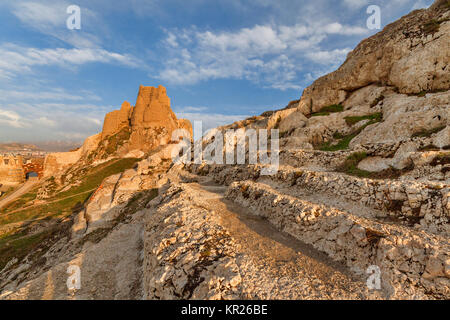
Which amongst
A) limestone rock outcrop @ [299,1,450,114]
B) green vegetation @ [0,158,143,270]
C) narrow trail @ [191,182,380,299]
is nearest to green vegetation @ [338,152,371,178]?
narrow trail @ [191,182,380,299]

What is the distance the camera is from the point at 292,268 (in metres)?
8.45

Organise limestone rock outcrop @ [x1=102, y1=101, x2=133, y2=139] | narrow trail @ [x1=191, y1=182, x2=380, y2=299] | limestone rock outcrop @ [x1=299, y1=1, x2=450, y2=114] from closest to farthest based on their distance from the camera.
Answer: narrow trail @ [x1=191, y1=182, x2=380, y2=299]
limestone rock outcrop @ [x1=299, y1=1, x2=450, y2=114]
limestone rock outcrop @ [x1=102, y1=101, x2=133, y2=139]

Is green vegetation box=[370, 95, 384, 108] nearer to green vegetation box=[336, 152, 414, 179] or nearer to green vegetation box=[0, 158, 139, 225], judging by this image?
green vegetation box=[336, 152, 414, 179]

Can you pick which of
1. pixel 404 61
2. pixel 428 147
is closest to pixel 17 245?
pixel 428 147

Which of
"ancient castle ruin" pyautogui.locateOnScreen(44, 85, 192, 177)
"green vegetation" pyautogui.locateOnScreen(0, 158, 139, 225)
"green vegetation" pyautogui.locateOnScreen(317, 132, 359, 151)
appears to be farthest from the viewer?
"ancient castle ruin" pyautogui.locateOnScreen(44, 85, 192, 177)

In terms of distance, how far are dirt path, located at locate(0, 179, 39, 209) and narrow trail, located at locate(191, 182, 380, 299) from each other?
91484 mm

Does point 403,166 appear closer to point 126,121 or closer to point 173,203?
point 173,203

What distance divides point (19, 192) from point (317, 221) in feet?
356

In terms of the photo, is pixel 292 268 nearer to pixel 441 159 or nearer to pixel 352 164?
pixel 441 159

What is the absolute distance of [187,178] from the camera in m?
37.3

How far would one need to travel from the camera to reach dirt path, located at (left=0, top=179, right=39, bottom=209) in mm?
66219

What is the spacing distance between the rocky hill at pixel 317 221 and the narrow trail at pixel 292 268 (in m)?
0.05
